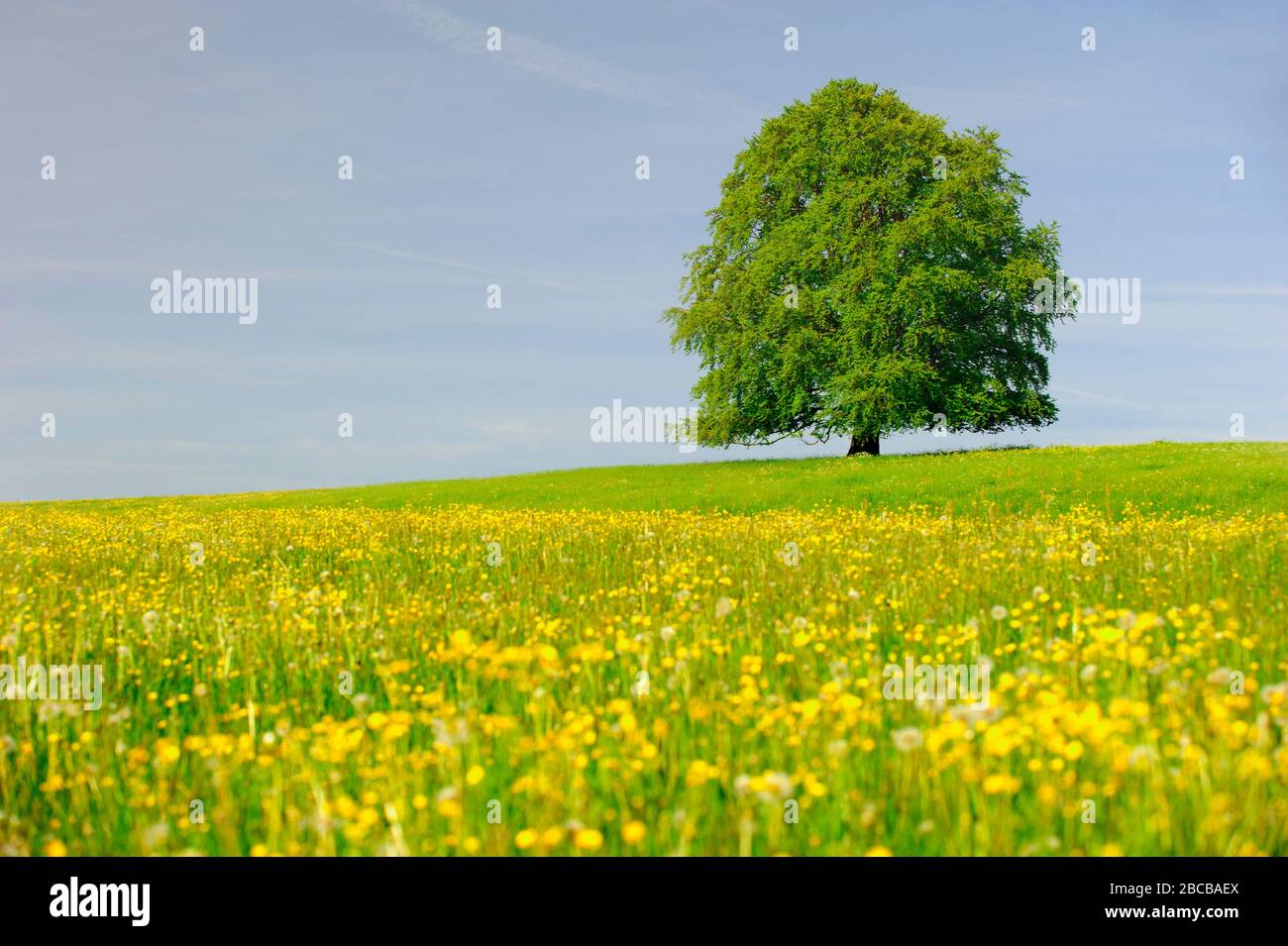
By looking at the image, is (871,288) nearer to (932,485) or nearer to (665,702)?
(932,485)

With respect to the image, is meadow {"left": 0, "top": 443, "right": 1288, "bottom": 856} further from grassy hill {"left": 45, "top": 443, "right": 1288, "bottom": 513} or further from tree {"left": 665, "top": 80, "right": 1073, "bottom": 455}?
tree {"left": 665, "top": 80, "right": 1073, "bottom": 455}

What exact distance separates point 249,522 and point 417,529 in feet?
23.3

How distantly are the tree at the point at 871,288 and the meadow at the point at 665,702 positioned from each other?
2360cm

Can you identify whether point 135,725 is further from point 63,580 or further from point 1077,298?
point 1077,298

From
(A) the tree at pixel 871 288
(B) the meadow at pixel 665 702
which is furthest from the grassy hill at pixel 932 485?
(B) the meadow at pixel 665 702

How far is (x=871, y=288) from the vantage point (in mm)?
36719

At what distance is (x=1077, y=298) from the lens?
41312 mm

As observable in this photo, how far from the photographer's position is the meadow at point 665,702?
376 cm

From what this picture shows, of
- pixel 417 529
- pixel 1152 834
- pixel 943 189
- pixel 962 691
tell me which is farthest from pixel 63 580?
pixel 943 189

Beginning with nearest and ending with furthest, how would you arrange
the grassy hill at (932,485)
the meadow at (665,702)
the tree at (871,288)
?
the meadow at (665,702) < the grassy hill at (932,485) < the tree at (871,288)

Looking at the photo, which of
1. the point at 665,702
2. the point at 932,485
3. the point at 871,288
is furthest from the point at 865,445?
the point at 665,702

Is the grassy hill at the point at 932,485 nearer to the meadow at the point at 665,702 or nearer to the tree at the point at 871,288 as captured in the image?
the tree at the point at 871,288

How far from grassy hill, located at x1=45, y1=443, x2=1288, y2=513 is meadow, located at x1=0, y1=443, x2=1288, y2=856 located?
10608 mm

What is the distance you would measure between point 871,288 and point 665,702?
1339 inches
